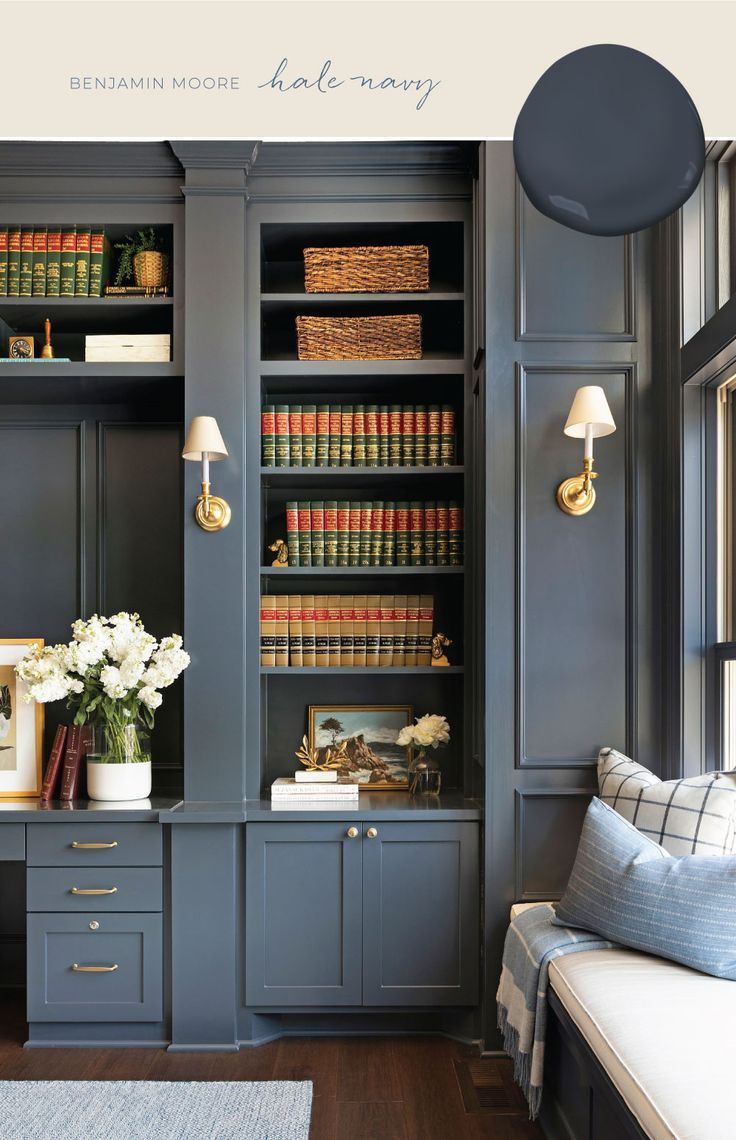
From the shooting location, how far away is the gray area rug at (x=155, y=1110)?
2438 millimetres

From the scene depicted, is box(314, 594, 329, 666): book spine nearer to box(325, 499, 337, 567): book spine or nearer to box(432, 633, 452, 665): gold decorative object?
box(325, 499, 337, 567): book spine

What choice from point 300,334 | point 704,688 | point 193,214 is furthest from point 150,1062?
point 193,214

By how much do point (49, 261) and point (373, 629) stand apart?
1.74 metres

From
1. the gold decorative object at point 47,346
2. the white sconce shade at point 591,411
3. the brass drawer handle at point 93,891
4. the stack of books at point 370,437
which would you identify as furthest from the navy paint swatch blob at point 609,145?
the gold decorative object at point 47,346

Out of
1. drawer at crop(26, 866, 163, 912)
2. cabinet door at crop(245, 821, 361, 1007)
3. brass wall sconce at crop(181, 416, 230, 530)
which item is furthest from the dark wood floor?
brass wall sconce at crop(181, 416, 230, 530)

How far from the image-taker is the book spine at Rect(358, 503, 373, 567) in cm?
336

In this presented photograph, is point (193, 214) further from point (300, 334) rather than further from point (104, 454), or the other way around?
point (104, 454)

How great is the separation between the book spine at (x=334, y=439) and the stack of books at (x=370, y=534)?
0.49 feet

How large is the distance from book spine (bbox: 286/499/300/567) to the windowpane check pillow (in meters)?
1.35

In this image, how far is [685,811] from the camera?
246 centimetres

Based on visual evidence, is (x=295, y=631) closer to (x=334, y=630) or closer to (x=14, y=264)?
(x=334, y=630)

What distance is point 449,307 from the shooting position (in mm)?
3535

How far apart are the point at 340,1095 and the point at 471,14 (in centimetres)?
279

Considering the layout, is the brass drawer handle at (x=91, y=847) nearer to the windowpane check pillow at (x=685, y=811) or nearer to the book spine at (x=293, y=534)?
the book spine at (x=293, y=534)
